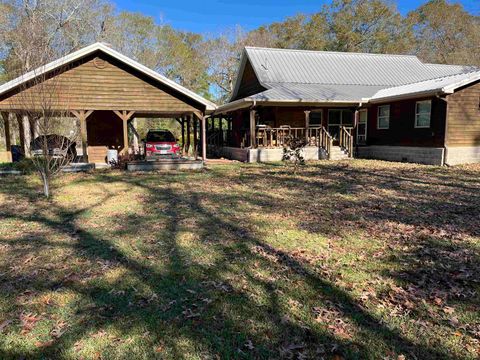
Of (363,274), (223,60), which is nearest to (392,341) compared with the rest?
(363,274)

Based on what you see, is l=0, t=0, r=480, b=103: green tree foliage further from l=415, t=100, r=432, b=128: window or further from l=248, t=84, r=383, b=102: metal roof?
l=415, t=100, r=432, b=128: window

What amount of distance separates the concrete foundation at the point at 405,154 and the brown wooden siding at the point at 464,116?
761mm

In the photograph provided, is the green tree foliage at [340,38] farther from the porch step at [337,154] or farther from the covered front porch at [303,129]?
the porch step at [337,154]

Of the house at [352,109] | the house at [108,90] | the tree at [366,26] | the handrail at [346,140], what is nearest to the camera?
the house at [108,90]

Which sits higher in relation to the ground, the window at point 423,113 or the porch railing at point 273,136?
the window at point 423,113

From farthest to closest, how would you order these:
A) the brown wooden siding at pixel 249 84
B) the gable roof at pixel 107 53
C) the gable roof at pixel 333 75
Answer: the brown wooden siding at pixel 249 84
the gable roof at pixel 333 75
the gable roof at pixel 107 53

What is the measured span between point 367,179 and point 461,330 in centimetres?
871

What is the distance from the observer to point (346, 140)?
1916 centimetres

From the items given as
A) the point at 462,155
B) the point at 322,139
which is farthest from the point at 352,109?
the point at 462,155

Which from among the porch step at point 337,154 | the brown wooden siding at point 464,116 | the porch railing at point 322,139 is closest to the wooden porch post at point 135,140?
the porch railing at point 322,139

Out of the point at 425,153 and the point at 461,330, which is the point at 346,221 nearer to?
the point at 461,330

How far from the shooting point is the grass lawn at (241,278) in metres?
3.09

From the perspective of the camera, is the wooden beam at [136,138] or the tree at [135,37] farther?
Result: the tree at [135,37]

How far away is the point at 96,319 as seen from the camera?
11.3 feet
